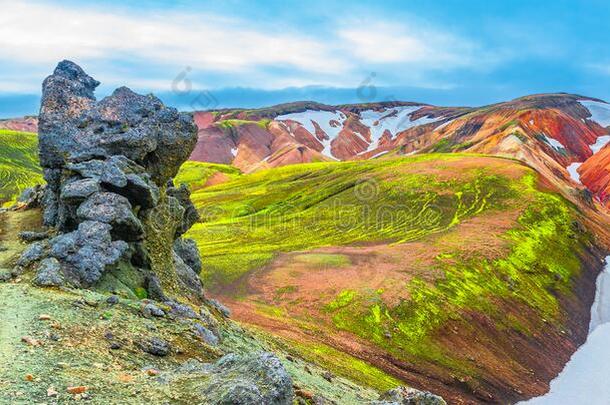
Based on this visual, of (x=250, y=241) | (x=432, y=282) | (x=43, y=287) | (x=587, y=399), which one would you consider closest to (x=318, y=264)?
(x=432, y=282)

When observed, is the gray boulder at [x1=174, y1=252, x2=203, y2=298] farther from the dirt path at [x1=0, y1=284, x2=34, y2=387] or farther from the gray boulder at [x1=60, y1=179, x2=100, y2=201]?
the dirt path at [x1=0, y1=284, x2=34, y2=387]

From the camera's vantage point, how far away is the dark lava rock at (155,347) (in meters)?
21.7

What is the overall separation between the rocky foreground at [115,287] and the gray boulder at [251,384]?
45 millimetres

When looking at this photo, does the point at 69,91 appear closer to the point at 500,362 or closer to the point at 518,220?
the point at 500,362

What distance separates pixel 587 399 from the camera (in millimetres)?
63781

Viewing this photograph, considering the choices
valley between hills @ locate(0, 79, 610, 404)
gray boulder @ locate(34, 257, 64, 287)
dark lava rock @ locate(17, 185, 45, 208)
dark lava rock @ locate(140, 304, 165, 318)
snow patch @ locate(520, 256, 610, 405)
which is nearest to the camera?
valley between hills @ locate(0, 79, 610, 404)

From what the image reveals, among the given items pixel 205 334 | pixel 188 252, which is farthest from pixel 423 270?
pixel 205 334

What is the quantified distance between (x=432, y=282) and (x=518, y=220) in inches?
1795

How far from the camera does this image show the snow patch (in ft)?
207

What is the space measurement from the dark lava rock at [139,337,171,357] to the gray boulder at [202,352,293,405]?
440 centimetres

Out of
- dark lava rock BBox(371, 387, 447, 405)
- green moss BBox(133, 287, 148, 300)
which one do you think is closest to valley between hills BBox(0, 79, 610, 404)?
green moss BBox(133, 287, 148, 300)

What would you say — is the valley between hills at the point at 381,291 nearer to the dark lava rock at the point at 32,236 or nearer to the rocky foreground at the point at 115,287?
the rocky foreground at the point at 115,287

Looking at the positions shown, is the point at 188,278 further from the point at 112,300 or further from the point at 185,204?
the point at 112,300

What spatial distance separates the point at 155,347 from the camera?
21891mm
